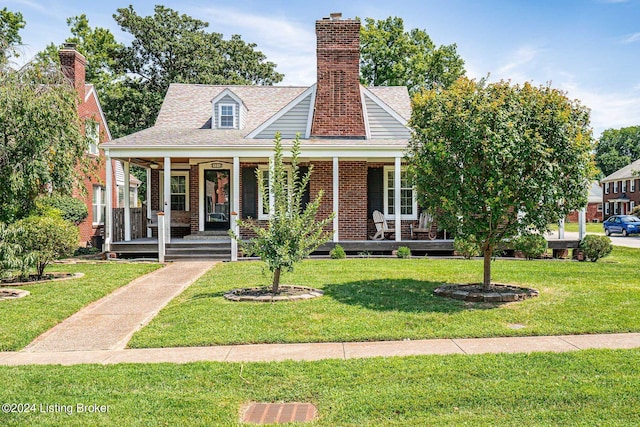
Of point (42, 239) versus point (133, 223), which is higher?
point (133, 223)

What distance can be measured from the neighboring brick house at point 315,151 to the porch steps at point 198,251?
1249mm

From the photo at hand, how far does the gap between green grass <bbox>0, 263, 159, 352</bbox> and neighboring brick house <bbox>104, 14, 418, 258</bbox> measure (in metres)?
4.02

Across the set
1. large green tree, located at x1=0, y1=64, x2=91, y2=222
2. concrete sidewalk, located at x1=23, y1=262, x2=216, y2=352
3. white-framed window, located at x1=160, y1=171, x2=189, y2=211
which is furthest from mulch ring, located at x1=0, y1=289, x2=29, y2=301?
white-framed window, located at x1=160, y1=171, x2=189, y2=211

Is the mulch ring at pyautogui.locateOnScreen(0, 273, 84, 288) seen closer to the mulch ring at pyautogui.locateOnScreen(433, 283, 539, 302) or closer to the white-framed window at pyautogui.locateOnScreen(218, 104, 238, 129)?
the white-framed window at pyautogui.locateOnScreen(218, 104, 238, 129)

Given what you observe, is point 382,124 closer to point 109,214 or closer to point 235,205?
point 235,205

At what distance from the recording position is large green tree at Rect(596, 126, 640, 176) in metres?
76.9

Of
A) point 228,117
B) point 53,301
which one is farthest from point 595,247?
point 53,301

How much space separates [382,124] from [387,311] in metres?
10.7

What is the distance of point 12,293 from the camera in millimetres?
10062

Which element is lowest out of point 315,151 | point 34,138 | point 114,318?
point 114,318

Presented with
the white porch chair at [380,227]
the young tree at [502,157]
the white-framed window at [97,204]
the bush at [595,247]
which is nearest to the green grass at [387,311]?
the young tree at [502,157]

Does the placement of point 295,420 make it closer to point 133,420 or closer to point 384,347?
point 133,420

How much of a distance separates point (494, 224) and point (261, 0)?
7.57m

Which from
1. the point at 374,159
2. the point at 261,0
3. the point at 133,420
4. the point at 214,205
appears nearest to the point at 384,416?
the point at 133,420
